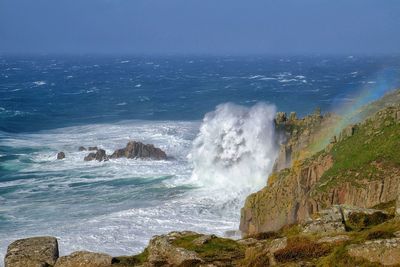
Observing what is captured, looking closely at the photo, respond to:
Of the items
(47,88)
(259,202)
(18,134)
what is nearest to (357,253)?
(259,202)

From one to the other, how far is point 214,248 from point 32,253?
21.5 ft

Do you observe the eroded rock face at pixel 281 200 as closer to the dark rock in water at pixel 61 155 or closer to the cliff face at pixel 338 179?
the cliff face at pixel 338 179

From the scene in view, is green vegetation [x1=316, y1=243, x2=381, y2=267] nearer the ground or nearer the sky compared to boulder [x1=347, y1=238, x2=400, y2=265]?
nearer the ground

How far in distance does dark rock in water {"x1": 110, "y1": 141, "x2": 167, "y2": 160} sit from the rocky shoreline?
18.1m

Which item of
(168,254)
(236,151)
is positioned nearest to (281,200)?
(168,254)

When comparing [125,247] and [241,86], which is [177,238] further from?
[241,86]

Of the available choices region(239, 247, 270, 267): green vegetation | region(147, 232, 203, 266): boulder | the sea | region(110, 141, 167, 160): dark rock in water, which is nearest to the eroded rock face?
the sea

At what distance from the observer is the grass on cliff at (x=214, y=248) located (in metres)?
18.0

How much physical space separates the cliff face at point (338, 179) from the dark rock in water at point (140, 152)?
3014cm

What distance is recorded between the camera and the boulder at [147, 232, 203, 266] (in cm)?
1756

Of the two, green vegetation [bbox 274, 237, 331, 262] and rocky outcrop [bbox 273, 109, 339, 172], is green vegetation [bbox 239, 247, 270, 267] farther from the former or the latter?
rocky outcrop [bbox 273, 109, 339, 172]

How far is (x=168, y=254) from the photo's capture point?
18688 mm

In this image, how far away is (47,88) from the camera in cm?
16825

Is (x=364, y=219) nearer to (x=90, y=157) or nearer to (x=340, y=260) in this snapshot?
(x=340, y=260)
